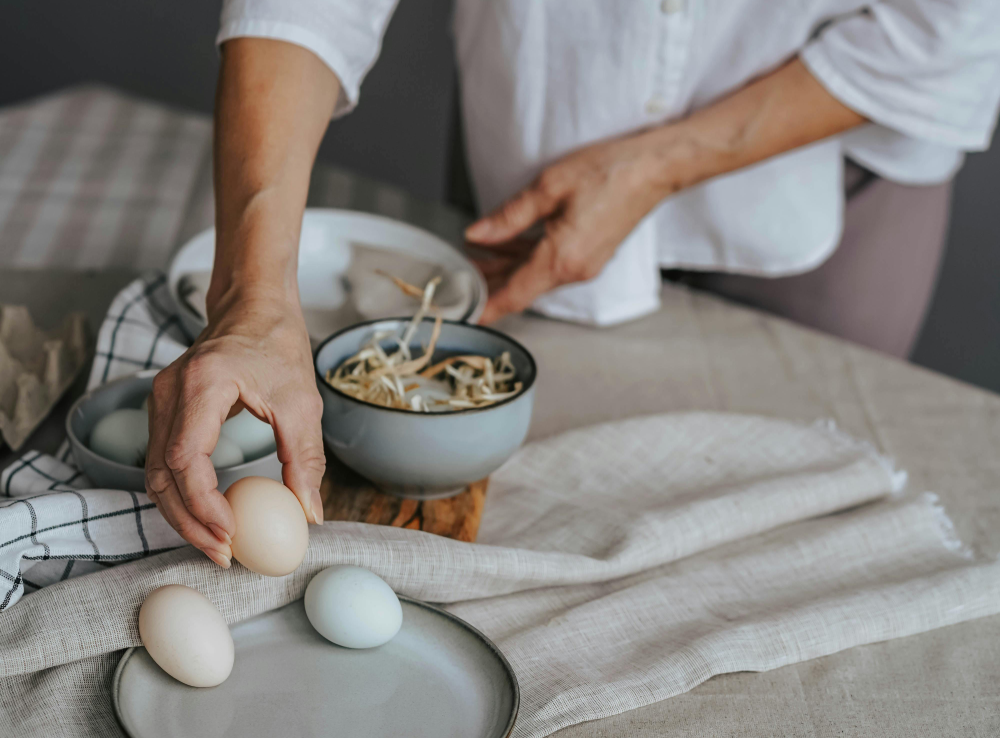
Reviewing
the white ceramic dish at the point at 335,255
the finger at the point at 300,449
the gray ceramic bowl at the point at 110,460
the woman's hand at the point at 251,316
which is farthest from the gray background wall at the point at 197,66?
the finger at the point at 300,449

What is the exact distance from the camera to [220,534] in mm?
460

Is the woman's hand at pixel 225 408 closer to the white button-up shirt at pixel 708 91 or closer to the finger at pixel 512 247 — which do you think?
A: the white button-up shirt at pixel 708 91

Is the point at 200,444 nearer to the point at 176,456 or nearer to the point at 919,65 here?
the point at 176,456

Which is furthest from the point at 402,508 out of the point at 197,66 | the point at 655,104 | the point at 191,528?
the point at 197,66

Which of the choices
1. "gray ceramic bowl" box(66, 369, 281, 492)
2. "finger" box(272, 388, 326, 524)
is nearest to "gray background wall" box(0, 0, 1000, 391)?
"gray ceramic bowl" box(66, 369, 281, 492)

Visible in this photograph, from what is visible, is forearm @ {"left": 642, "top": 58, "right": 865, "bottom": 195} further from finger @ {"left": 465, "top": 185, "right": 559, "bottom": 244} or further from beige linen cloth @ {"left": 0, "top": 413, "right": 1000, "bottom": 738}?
beige linen cloth @ {"left": 0, "top": 413, "right": 1000, "bottom": 738}

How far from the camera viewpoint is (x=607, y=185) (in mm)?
893

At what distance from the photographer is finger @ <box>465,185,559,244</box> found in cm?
87

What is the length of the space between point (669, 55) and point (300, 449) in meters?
0.62

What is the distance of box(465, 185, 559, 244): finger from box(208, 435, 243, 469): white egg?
14.7 inches

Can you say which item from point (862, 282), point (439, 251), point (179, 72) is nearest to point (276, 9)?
point (439, 251)

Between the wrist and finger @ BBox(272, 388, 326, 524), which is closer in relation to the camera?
finger @ BBox(272, 388, 326, 524)

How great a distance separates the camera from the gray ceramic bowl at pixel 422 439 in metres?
0.56

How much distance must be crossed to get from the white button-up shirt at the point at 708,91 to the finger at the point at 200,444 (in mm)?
379
